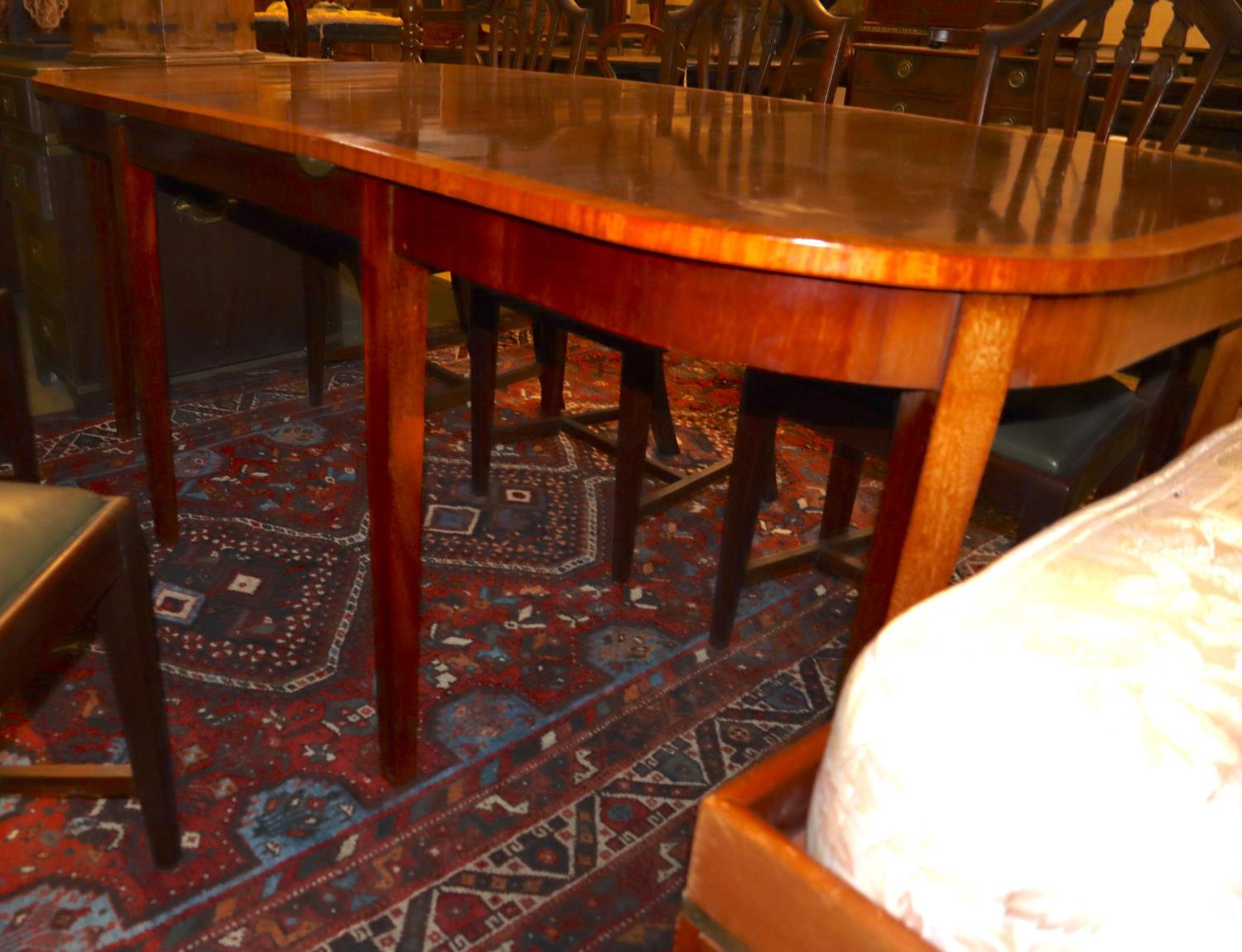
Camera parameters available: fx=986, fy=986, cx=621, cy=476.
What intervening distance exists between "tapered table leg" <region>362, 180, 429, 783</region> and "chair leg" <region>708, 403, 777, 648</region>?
0.54 metres

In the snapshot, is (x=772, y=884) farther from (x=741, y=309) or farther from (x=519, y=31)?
(x=519, y=31)

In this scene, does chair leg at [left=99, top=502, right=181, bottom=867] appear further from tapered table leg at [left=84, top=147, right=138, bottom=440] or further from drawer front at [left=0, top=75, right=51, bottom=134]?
drawer front at [left=0, top=75, right=51, bottom=134]

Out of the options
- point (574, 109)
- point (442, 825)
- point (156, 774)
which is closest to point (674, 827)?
point (442, 825)

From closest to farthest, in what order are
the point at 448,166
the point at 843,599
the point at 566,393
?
the point at 448,166, the point at 843,599, the point at 566,393

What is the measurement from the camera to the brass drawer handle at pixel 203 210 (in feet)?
8.34

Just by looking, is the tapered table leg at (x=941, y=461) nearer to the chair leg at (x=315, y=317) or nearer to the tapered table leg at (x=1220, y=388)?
the tapered table leg at (x=1220, y=388)

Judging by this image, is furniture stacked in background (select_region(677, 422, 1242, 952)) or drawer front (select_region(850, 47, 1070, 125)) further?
drawer front (select_region(850, 47, 1070, 125))

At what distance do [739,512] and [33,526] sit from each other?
1.01 m

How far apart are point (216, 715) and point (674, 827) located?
0.70 meters

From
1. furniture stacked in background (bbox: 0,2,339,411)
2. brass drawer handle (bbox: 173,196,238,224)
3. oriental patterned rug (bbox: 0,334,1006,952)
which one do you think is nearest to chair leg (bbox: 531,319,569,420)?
oriental patterned rug (bbox: 0,334,1006,952)

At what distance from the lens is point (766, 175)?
3.07 feet

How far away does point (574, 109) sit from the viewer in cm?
142

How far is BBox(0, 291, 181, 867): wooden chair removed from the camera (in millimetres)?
826

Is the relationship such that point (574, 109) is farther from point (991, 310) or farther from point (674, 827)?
point (674, 827)
